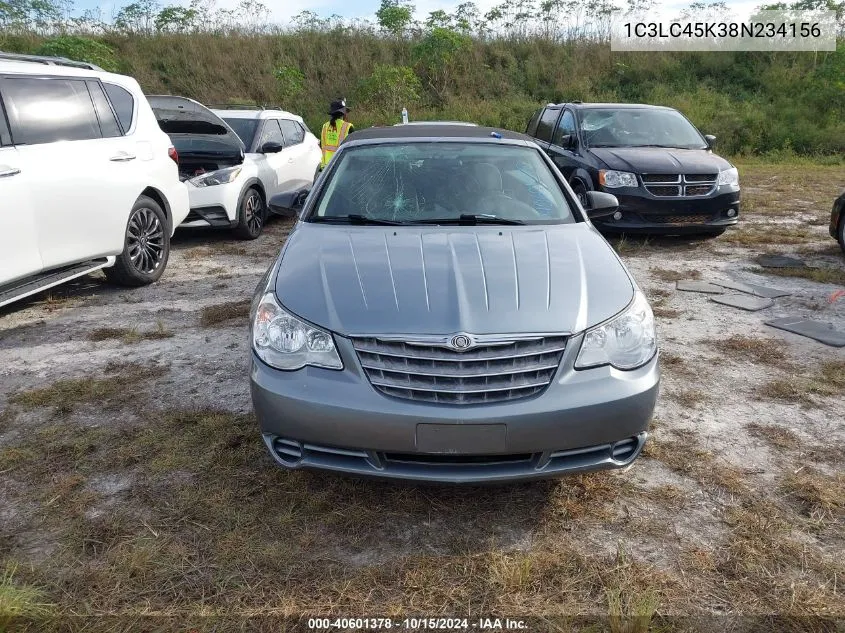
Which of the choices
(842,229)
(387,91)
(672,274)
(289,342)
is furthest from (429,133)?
(387,91)

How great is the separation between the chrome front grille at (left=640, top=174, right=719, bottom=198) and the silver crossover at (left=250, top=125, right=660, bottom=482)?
4.77 meters

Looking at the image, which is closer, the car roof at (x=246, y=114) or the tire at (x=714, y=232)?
the tire at (x=714, y=232)

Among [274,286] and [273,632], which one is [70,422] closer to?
[274,286]

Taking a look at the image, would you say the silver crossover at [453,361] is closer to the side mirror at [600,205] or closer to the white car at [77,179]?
the side mirror at [600,205]

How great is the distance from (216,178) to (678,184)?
5298 millimetres

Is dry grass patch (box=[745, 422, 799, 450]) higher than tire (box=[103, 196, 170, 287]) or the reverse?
the reverse

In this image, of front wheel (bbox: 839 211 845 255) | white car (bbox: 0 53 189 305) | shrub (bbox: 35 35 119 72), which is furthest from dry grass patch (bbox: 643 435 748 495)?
shrub (bbox: 35 35 119 72)

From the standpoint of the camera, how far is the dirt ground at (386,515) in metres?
2.25

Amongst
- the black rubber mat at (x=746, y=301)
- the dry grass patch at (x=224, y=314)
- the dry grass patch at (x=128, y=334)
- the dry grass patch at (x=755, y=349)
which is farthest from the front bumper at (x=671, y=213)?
the dry grass patch at (x=128, y=334)

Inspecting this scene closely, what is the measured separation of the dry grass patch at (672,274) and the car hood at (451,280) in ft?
11.3

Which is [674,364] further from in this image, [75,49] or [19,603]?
[75,49]

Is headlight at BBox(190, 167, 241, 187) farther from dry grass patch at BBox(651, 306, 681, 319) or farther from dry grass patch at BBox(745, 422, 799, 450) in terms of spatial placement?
dry grass patch at BBox(745, 422, 799, 450)

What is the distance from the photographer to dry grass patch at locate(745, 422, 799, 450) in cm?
327

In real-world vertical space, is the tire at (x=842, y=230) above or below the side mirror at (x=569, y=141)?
below
